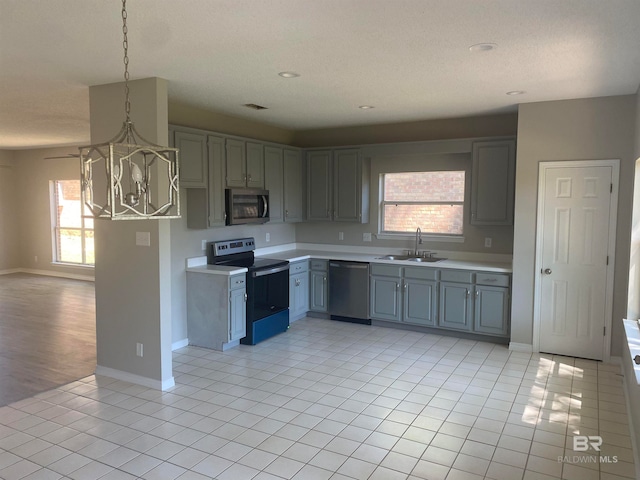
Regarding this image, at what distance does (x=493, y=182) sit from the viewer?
5.35m

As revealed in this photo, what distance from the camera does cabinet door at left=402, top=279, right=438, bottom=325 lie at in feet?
18.0

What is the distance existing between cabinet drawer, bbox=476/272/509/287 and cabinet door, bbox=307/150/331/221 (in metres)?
2.24

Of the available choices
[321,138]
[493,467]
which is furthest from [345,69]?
[321,138]

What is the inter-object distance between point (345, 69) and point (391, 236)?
321 centimetres

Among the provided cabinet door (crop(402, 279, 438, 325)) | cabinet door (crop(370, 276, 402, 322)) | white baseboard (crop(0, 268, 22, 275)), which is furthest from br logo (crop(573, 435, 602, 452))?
white baseboard (crop(0, 268, 22, 275))

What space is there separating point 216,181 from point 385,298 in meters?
2.47

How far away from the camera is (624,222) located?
4.38 meters

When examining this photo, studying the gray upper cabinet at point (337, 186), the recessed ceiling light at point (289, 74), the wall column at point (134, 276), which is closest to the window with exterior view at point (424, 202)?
the gray upper cabinet at point (337, 186)

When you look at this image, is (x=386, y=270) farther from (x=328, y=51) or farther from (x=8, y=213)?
(x=8, y=213)

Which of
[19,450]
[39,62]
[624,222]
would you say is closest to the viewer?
[19,450]

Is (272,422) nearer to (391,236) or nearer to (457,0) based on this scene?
(457,0)

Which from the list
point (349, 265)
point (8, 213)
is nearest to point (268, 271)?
point (349, 265)

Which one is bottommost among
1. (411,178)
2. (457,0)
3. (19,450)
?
(19,450)

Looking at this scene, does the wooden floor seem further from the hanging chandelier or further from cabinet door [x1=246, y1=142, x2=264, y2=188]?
the hanging chandelier
